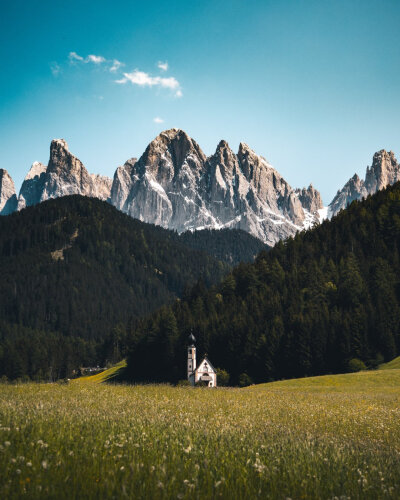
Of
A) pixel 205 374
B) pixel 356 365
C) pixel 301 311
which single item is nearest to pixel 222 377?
pixel 205 374

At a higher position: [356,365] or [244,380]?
[356,365]

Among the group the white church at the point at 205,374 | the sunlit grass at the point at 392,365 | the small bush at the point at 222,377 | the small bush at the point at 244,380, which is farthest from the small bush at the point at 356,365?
the small bush at the point at 222,377

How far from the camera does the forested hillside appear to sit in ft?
272

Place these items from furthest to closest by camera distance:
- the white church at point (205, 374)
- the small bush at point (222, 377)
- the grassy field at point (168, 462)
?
1. the small bush at point (222, 377)
2. the white church at point (205, 374)
3. the grassy field at point (168, 462)

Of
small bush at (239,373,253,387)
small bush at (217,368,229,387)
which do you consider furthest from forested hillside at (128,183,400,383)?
Answer: small bush at (217,368,229,387)

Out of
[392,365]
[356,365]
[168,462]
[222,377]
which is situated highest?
[356,365]

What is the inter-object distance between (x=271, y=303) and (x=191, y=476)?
9610 cm

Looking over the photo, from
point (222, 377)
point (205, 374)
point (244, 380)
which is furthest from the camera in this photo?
point (222, 377)

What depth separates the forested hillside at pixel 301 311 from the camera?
272ft

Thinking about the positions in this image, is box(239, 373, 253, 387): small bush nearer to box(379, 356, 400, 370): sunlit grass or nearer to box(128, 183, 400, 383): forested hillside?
box(128, 183, 400, 383): forested hillside

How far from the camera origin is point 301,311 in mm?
95875

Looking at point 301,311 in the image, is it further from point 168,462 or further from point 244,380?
point 168,462

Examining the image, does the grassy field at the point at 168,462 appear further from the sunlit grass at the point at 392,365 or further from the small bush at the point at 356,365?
the small bush at the point at 356,365

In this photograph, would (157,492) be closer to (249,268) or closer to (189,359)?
(189,359)
